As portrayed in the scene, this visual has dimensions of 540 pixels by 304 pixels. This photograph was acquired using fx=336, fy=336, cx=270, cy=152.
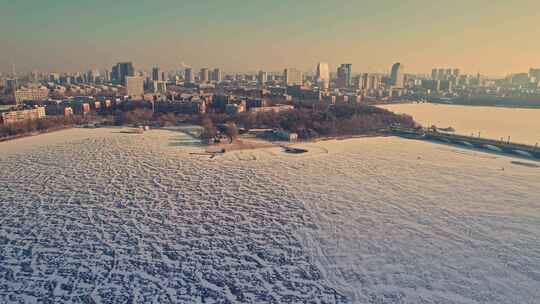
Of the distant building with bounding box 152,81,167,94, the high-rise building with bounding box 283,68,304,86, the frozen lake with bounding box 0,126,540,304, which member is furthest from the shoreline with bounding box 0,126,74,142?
the high-rise building with bounding box 283,68,304,86

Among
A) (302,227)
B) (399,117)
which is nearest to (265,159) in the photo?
(302,227)

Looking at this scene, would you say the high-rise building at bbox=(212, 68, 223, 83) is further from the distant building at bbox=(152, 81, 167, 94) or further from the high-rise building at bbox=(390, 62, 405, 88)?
the high-rise building at bbox=(390, 62, 405, 88)

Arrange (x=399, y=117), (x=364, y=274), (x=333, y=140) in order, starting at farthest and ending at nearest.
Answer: (x=399, y=117)
(x=333, y=140)
(x=364, y=274)

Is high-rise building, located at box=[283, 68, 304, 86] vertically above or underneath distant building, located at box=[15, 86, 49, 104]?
above

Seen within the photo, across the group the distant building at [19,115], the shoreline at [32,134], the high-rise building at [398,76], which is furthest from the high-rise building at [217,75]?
the shoreline at [32,134]

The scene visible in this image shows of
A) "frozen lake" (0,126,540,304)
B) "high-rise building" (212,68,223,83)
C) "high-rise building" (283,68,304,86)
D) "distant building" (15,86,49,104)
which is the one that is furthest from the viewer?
"high-rise building" (212,68,223,83)

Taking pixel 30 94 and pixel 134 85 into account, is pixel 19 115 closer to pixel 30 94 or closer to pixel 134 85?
pixel 30 94

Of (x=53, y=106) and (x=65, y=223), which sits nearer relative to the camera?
(x=65, y=223)

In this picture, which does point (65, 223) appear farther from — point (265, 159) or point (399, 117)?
point (399, 117)
